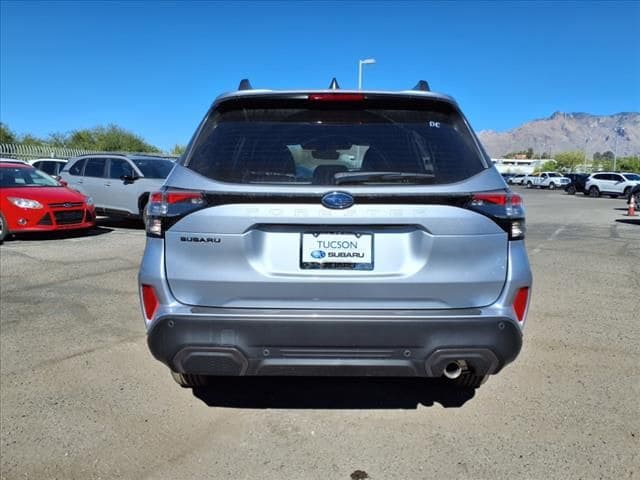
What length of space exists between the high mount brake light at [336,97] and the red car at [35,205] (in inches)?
352

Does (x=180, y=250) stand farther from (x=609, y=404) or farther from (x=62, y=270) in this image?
(x=62, y=270)

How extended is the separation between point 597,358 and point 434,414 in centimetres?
177

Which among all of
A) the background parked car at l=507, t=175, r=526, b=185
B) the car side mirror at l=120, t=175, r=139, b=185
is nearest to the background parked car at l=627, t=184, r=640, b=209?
the car side mirror at l=120, t=175, r=139, b=185

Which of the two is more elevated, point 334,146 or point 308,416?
point 334,146

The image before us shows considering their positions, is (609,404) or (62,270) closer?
(609,404)

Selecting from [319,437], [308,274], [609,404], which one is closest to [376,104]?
[308,274]

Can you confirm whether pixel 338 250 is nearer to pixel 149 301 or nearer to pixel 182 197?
pixel 182 197

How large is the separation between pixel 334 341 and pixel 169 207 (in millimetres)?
1047

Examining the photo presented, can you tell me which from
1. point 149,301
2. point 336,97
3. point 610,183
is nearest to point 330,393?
Answer: point 149,301

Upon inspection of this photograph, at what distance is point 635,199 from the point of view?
2075 cm

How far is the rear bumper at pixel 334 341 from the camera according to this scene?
2521 mm

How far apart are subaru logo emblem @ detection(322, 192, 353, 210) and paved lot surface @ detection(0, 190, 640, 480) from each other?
4.50 feet

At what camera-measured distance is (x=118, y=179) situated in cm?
1262

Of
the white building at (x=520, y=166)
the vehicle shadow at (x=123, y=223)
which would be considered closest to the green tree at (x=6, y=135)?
the vehicle shadow at (x=123, y=223)
